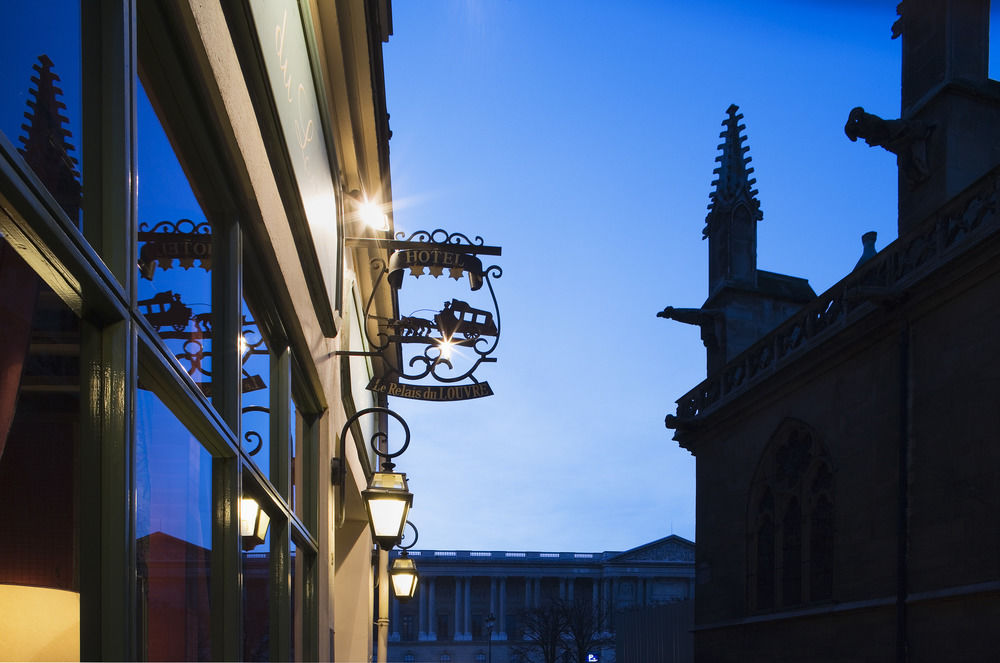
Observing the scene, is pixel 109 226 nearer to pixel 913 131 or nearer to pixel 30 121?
pixel 30 121

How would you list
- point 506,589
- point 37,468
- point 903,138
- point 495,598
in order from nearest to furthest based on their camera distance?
1. point 37,468
2. point 903,138
3. point 495,598
4. point 506,589

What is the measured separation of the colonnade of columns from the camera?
92.2m

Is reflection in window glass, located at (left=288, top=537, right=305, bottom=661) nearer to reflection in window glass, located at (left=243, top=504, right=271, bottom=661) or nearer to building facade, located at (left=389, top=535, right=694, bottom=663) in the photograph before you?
reflection in window glass, located at (left=243, top=504, right=271, bottom=661)

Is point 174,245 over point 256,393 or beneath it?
over

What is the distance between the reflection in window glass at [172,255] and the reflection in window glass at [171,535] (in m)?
0.23

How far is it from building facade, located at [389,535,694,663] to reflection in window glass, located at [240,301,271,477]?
288 ft

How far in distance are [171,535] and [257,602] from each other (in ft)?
5.14

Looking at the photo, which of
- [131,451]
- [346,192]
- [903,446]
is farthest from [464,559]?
[131,451]

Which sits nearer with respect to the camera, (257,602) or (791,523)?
(257,602)

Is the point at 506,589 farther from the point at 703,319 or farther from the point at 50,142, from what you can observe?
the point at 50,142

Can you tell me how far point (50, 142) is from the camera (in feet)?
6.10

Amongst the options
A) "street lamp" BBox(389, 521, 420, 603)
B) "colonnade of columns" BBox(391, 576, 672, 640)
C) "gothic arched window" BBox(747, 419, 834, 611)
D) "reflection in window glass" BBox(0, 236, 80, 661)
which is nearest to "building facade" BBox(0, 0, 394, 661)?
"reflection in window glass" BBox(0, 236, 80, 661)

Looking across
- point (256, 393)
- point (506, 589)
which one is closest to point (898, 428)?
point (256, 393)

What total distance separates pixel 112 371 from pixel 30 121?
0.50m
